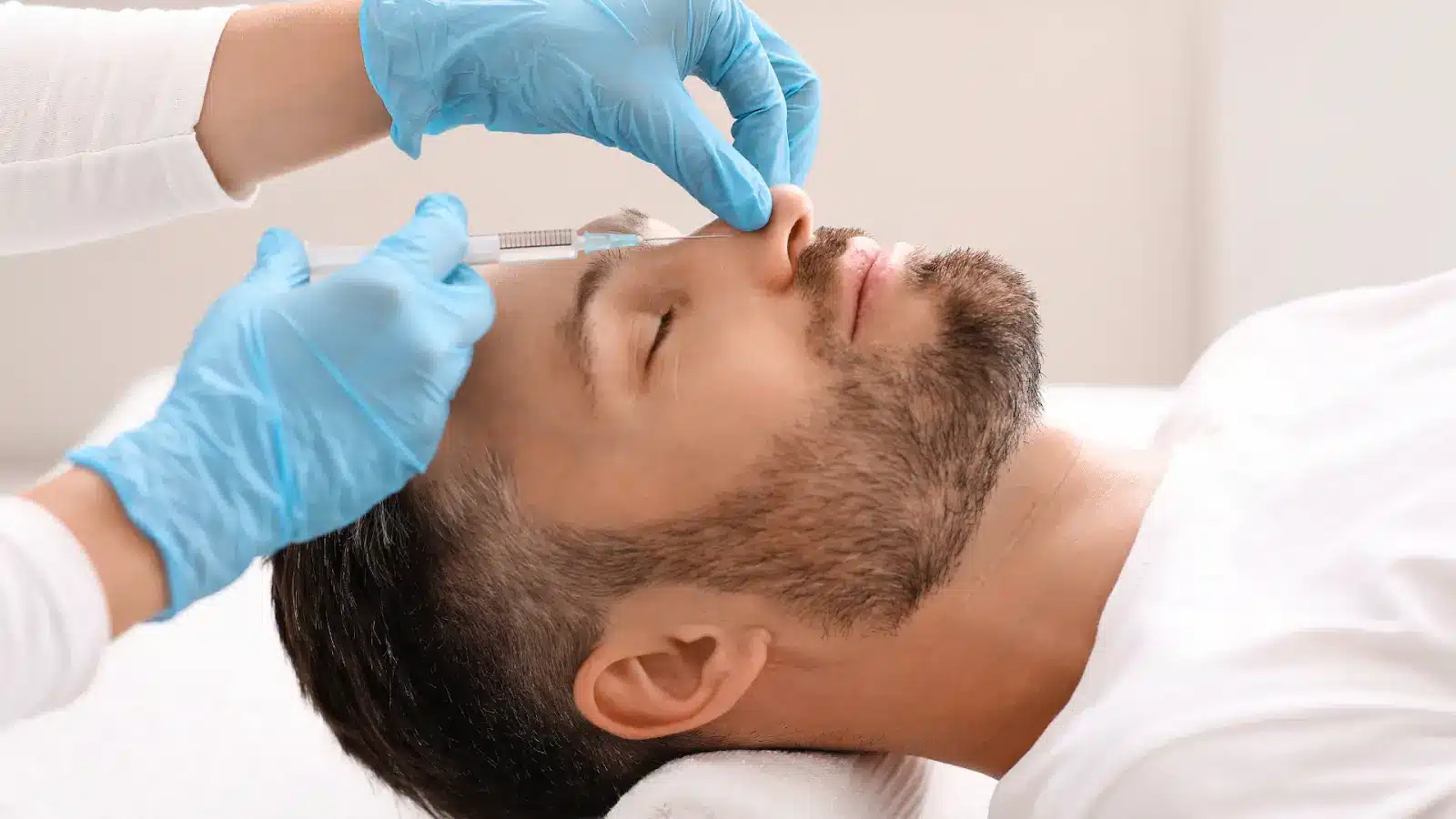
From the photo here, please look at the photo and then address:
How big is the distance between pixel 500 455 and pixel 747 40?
0.51 m

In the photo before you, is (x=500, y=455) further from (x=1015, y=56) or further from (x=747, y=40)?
(x=1015, y=56)

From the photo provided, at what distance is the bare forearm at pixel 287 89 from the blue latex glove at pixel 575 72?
0.05 metres

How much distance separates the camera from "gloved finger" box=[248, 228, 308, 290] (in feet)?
3.59

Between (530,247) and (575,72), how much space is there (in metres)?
0.18

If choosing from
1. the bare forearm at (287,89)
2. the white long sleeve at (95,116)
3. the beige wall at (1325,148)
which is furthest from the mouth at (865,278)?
the beige wall at (1325,148)

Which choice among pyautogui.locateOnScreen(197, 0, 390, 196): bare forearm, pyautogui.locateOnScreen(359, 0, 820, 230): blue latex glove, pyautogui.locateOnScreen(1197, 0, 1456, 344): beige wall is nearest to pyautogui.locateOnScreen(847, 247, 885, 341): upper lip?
pyautogui.locateOnScreen(359, 0, 820, 230): blue latex glove

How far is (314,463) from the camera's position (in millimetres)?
978

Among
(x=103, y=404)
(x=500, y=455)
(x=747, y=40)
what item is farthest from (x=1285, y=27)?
(x=103, y=404)

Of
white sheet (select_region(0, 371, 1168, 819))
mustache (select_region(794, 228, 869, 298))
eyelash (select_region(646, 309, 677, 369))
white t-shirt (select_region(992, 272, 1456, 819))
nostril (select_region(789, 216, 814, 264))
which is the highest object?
nostril (select_region(789, 216, 814, 264))

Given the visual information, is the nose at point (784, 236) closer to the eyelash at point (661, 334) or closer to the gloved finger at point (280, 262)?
the eyelash at point (661, 334)

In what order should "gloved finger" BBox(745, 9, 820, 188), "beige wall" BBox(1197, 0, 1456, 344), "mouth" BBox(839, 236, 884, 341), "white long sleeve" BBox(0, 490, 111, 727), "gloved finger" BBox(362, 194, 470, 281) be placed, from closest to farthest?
"white long sleeve" BBox(0, 490, 111, 727) → "gloved finger" BBox(362, 194, 470, 281) → "mouth" BBox(839, 236, 884, 341) → "gloved finger" BBox(745, 9, 820, 188) → "beige wall" BBox(1197, 0, 1456, 344)

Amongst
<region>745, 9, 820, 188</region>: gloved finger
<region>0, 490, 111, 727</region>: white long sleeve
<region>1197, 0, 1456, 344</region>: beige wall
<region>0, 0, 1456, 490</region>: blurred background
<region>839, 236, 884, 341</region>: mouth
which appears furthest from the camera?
<region>0, 0, 1456, 490</region>: blurred background

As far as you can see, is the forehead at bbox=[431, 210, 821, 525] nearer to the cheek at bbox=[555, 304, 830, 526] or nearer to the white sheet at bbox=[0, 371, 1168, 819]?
the cheek at bbox=[555, 304, 830, 526]

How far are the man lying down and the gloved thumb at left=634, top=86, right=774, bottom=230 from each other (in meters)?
0.04
